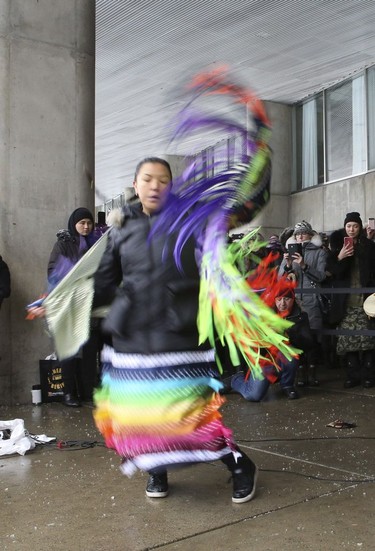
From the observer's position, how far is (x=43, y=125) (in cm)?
636

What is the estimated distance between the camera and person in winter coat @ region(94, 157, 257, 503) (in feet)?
9.96

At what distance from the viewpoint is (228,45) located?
12055mm

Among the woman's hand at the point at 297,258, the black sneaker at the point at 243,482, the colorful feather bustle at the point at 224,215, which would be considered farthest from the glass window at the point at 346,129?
the black sneaker at the point at 243,482

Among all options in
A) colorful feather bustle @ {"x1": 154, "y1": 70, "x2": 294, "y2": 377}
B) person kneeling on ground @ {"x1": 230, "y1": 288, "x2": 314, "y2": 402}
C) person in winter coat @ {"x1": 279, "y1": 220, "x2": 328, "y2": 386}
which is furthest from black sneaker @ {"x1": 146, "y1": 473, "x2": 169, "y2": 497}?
person in winter coat @ {"x1": 279, "y1": 220, "x2": 328, "y2": 386}

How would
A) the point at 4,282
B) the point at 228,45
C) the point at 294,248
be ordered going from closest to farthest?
the point at 4,282 < the point at 294,248 < the point at 228,45

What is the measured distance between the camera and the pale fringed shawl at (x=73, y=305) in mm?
3389

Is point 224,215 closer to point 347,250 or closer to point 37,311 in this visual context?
point 37,311

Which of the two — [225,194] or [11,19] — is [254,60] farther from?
[225,194]

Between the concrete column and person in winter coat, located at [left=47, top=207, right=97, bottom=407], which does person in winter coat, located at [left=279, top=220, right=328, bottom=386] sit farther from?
the concrete column

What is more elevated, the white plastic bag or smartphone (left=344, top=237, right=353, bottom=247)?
smartphone (left=344, top=237, right=353, bottom=247)

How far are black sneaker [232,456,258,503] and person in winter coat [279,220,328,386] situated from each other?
3777 mm

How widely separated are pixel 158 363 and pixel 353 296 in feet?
13.7

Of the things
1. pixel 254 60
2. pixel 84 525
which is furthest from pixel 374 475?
pixel 254 60

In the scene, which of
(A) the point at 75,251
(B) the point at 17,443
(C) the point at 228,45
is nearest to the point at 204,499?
(B) the point at 17,443
